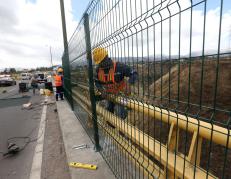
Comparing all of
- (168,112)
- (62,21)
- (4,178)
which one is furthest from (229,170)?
(62,21)

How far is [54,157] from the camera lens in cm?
400

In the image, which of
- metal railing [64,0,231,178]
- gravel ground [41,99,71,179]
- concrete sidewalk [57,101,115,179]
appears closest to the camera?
metal railing [64,0,231,178]

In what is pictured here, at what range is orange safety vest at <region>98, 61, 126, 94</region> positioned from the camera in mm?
2389

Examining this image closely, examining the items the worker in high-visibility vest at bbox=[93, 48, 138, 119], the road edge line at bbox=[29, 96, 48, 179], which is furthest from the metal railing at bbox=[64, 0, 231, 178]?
the road edge line at bbox=[29, 96, 48, 179]

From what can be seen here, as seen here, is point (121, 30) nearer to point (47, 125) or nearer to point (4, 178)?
point (4, 178)

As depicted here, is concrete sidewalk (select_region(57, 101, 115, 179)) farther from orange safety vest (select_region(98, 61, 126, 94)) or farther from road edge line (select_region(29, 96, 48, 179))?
orange safety vest (select_region(98, 61, 126, 94))

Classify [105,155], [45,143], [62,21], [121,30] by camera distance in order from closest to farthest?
1. [121,30]
2. [105,155]
3. [45,143]
4. [62,21]

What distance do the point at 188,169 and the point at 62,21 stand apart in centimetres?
1062

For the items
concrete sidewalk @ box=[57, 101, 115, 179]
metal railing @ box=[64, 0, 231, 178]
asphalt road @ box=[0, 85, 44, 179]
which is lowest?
asphalt road @ box=[0, 85, 44, 179]

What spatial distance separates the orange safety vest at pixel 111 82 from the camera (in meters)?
2.39

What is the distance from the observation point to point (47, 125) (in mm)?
6457

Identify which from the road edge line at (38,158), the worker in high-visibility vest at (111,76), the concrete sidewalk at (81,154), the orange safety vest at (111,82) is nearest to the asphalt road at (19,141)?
the road edge line at (38,158)

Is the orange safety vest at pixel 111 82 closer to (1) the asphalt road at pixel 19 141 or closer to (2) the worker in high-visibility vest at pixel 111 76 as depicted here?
(2) the worker in high-visibility vest at pixel 111 76

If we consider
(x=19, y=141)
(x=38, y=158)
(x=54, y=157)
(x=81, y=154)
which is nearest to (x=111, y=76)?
(x=81, y=154)
